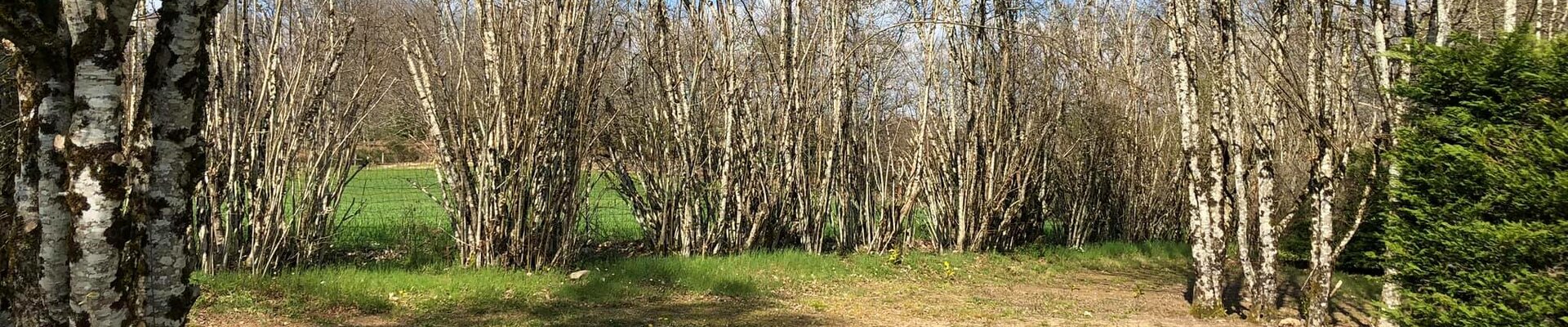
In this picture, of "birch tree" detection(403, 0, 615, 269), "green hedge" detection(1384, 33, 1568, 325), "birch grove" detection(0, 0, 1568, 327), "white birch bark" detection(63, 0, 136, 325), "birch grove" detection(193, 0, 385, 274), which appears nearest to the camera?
"white birch bark" detection(63, 0, 136, 325)

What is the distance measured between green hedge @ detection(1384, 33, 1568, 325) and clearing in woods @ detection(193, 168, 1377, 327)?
2041 millimetres

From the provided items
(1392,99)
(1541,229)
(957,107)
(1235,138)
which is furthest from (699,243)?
(1541,229)

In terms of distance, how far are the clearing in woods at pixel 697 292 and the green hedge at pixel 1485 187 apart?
204cm

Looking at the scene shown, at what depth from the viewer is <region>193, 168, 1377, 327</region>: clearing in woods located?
242 inches

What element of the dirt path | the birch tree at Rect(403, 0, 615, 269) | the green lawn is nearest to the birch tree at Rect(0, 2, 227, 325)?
the dirt path

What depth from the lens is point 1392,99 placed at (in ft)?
17.0

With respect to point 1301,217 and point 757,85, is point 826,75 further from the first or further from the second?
point 1301,217

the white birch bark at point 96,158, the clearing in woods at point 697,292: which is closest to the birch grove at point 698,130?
the white birch bark at point 96,158

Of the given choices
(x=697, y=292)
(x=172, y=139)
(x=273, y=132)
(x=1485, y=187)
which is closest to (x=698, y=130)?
(x=697, y=292)

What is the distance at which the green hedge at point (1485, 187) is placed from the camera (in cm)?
387

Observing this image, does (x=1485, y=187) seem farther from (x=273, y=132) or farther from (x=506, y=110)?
(x=273, y=132)

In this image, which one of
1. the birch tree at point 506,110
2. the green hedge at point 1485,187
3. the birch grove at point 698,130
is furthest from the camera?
the birch tree at point 506,110

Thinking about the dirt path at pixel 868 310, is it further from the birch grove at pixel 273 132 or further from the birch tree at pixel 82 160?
the birch tree at pixel 82 160

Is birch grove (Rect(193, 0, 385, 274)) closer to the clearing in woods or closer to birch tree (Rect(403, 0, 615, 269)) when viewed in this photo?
the clearing in woods
